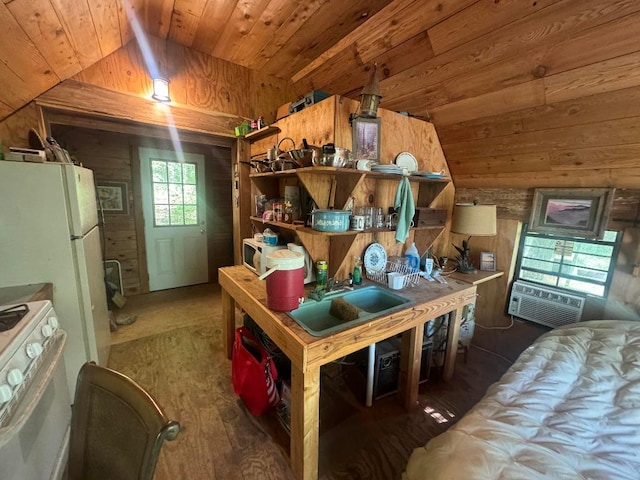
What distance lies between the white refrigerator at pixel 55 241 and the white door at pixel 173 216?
2.11m

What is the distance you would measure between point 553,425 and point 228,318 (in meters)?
2.04

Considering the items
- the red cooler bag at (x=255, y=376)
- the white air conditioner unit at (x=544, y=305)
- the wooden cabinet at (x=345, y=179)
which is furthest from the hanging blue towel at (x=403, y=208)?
the white air conditioner unit at (x=544, y=305)

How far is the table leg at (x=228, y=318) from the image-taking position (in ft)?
7.11

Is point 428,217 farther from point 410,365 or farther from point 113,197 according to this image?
point 113,197

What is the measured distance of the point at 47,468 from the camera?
970mm

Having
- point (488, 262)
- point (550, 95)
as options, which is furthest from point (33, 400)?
point (488, 262)

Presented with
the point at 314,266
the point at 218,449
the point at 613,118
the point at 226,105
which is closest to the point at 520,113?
the point at 613,118

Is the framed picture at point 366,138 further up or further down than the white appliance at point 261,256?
further up

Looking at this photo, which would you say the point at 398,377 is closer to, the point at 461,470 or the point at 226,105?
the point at 461,470

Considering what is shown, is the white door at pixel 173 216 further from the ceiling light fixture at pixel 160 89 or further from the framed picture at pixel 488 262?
the framed picture at pixel 488 262

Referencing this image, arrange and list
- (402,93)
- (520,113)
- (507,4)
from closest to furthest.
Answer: (507,4) → (520,113) → (402,93)

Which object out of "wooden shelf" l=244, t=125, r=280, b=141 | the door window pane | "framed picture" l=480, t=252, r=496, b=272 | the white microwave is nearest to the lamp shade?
"framed picture" l=480, t=252, r=496, b=272

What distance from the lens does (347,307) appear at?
62.8 inches

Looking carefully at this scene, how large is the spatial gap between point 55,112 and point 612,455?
354 cm
